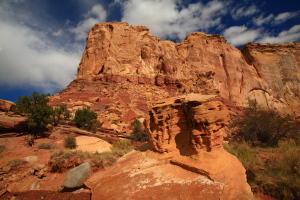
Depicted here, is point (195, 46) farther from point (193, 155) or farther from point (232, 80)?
point (193, 155)

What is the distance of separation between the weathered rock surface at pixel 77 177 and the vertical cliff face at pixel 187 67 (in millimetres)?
22612

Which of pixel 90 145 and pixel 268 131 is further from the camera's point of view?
pixel 268 131

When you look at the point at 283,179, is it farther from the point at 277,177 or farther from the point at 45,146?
the point at 45,146

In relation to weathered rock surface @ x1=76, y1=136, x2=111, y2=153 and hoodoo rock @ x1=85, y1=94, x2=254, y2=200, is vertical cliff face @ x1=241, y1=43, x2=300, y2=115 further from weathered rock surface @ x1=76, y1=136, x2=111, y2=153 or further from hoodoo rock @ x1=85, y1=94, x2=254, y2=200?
hoodoo rock @ x1=85, y1=94, x2=254, y2=200

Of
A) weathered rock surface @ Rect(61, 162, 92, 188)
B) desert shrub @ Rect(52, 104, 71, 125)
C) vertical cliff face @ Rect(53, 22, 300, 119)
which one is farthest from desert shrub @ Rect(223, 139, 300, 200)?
vertical cliff face @ Rect(53, 22, 300, 119)

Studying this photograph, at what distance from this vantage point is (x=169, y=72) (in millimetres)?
39062

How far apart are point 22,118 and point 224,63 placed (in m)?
49.8

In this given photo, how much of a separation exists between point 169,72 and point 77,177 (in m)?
35.8

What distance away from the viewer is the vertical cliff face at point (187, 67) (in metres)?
34.9

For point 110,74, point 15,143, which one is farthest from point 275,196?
point 110,74

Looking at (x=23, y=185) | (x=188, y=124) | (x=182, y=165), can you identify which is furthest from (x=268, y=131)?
(x=23, y=185)

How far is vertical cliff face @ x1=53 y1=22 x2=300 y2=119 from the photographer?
Answer: 34906mm

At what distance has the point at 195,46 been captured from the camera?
4584 centimetres

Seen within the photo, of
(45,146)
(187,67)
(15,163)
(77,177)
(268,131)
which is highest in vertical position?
(187,67)
